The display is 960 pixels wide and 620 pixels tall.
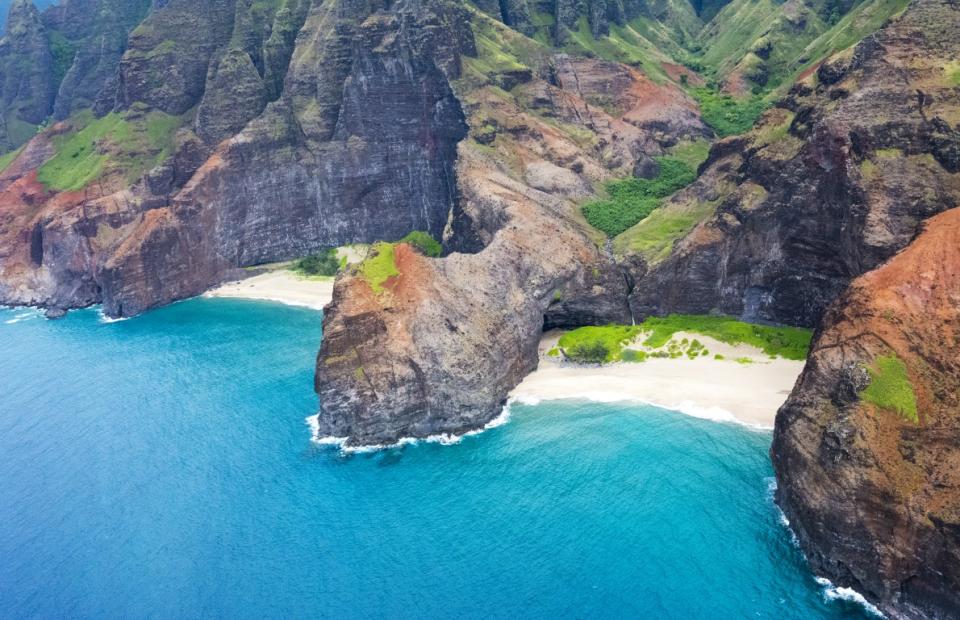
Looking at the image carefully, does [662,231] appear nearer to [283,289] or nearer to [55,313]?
[283,289]

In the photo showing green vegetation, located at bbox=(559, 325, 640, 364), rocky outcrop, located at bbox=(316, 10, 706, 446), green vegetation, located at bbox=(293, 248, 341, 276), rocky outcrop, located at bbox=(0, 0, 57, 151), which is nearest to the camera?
rocky outcrop, located at bbox=(316, 10, 706, 446)

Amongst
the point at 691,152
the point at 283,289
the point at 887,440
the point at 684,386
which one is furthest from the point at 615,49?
the point at 887,440

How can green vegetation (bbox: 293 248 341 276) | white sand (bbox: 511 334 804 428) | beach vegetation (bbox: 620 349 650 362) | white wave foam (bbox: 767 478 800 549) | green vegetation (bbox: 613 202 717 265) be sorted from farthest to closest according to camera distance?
1. green vegetation (bbox: 293 248 341 276)
2. green vegetation (bbox: 613 202 717 265)
3. beach vegetation (bbox: 620 349 650 362)
4. white sand (bbox: 511 334 804 428)
5. white wave foam (bbox: 767 478 800 549)

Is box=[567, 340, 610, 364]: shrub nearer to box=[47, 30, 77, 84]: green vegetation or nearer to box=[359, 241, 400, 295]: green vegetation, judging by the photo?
box=[359, 241, 400, 295]: green vegetation

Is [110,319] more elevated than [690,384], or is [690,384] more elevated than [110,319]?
[690,384]

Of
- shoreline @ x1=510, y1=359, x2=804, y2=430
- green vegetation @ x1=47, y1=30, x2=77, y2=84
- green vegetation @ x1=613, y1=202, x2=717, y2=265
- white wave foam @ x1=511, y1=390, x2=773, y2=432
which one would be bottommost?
white wave foam @ x1=511, y1=390, x2=773, y2=432

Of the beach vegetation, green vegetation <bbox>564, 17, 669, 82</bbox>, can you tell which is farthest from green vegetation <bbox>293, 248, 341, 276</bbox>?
green vegetation <bbox>564, 17, 669, 82</bbox>

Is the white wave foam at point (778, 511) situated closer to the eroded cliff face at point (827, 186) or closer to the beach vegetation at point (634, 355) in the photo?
the eroded cliff face at point (827, 186)
